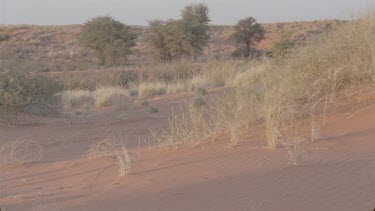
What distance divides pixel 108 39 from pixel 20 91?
2913cm

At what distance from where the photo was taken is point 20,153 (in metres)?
10.3

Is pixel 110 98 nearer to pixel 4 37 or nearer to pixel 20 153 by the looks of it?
pixel 20 153

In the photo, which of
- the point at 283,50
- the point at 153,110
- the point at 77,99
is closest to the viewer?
the point at 153,110

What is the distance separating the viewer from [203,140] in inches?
373

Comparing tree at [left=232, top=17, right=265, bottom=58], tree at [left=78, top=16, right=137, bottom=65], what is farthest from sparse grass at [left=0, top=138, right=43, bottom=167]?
tree at [left=232, top=17, right=265, bottom=58]

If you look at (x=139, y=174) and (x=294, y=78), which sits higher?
(x=294, y=78)

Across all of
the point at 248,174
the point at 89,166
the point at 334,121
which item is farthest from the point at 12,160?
the point at 334,121

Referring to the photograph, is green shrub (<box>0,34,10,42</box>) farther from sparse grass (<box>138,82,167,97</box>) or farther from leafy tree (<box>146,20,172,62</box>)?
sparse grass (<box>138,82,167,97</box>)

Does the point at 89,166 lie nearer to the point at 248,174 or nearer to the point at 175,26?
the point at 248,174

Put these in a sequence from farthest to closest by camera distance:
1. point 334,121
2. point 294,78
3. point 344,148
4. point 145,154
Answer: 1. point 294,78
2. point 334,121
3. point 145,154
4. point 344,148

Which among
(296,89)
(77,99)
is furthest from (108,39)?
(296,89)

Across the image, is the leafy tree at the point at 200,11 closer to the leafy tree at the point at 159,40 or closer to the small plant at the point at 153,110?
the leafy tree at the point at 159,40

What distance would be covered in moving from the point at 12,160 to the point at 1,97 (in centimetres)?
517

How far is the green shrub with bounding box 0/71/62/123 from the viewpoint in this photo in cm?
1377
